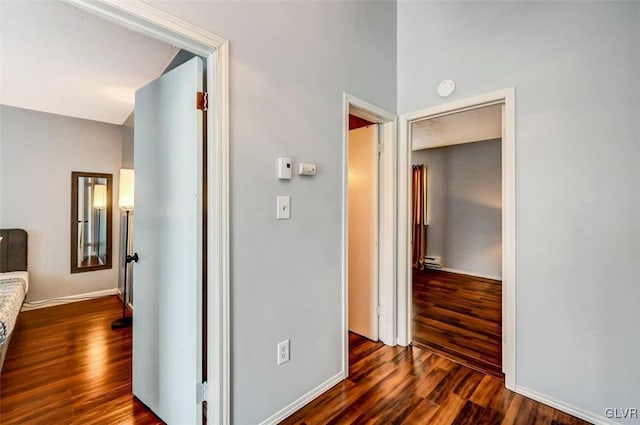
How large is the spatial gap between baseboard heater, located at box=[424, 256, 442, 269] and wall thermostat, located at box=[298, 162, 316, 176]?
15.6ft

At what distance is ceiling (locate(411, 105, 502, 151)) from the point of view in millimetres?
3574

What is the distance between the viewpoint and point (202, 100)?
1.41 m

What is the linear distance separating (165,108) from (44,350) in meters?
2.58

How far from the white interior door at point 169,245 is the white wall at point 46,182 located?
2.94m

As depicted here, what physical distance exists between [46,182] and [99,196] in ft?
1.92

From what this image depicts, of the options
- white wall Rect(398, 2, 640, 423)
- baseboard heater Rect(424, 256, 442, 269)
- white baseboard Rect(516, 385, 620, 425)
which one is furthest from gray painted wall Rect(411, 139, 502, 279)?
white baseboard Rect(516, 385, 620, 425)

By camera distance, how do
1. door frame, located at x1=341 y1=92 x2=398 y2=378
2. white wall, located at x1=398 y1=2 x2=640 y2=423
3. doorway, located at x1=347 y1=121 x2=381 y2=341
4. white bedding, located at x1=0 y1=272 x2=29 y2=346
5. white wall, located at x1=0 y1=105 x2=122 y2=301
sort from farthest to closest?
white wall, located at x1=0 y1=105 x2=122 y2=301 < doorway, located at x1=347 y1=121 x2=381 y2=341 < door frame, located at x1=341 y1=92 x2=398 y2=378 < white bedding, located at x1=0 y1=272 x2=29 y2=346 < white wall, located at x1=398 y1=2 x2=640 y2=423

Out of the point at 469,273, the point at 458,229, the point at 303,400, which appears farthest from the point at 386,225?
the point at 469,273

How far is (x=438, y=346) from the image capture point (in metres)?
2.56

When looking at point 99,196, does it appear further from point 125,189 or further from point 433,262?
point 433,262

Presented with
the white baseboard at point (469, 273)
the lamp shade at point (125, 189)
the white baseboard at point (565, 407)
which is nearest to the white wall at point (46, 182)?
the lamp shade at point (125, 189)

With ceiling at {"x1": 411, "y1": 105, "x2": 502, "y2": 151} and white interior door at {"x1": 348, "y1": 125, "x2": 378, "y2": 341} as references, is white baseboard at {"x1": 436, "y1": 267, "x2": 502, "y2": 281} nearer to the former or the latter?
ceiling at {"x1": 411, "y1": 105, "x2": 502, "y2": 151}

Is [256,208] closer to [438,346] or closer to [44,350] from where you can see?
[438,346]

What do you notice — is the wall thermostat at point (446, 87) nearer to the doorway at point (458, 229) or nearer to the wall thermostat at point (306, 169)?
the doorway at point (458, 229)
